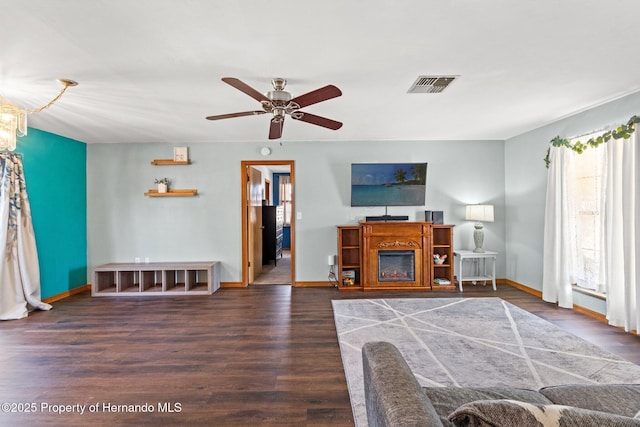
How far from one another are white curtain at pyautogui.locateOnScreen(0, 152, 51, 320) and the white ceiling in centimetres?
81

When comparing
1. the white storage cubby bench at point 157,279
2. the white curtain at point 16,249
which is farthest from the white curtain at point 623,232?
the white curtain at point 16,249

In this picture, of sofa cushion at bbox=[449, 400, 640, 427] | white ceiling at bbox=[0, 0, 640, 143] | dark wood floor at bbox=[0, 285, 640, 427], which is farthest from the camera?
dark wood floor at bbox=[0, 285, 640, 427]

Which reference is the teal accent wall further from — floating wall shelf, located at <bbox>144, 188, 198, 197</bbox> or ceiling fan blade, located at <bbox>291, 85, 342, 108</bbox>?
ceiling fan blade, located at <bbox>291, 85, 342, 108</bbox>

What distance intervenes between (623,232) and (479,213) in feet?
6.22

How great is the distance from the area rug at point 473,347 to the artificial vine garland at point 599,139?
2069 mm

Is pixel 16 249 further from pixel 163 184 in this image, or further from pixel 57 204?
pixel 163 184

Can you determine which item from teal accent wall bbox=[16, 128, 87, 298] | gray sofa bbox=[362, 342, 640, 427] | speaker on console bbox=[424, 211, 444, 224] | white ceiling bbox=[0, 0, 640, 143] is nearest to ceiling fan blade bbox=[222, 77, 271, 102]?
white ceiling bbox=[0, 0, 640, 143]

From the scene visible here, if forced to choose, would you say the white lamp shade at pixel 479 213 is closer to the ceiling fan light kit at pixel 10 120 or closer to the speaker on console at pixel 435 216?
the speaker on console at pixel 435 216

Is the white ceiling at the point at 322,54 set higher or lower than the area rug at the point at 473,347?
higher

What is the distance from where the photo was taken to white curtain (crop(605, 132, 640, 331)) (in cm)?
302

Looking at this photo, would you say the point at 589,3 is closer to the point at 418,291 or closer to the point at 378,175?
the point at 378,175

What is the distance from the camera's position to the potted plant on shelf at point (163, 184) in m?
5.07

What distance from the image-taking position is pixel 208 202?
205 inches

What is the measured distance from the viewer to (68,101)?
320 centimetres
